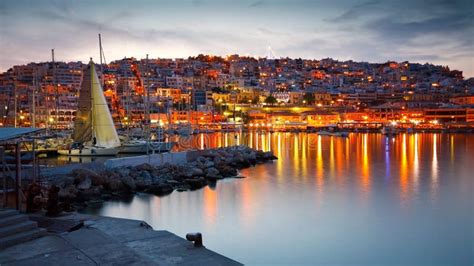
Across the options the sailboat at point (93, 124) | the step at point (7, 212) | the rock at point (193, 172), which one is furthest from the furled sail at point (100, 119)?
the step at point (7, 212)

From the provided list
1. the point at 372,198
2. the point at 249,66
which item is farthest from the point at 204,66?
the point at 372,198

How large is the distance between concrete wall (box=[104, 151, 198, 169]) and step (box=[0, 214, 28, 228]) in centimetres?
840

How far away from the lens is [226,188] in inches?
583

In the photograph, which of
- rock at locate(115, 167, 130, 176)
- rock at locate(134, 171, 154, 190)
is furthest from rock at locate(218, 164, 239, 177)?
rock at locate(115, 167, 130, 176)

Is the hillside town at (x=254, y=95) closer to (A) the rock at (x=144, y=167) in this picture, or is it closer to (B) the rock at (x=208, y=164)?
(B) the rock at (x=208, y=164)

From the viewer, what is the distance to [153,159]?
16.2m

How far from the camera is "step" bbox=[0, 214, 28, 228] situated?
552cm

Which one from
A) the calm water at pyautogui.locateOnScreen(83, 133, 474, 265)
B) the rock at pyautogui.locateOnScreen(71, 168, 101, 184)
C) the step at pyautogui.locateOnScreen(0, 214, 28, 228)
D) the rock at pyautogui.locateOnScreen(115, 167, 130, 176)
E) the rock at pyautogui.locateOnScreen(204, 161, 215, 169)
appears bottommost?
the calm water at pyautogui.locateOnScreen(83, 133, 474, 265)

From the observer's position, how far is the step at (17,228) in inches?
211

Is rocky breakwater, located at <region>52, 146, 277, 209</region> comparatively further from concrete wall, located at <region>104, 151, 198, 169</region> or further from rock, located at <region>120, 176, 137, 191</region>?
concrete wall, located at <region>104, 151, 198, 169</region>

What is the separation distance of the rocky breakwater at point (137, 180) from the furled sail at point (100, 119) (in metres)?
4.46

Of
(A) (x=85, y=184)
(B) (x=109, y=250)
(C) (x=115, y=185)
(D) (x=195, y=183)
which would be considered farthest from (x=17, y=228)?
(D) (x=195, y=183)

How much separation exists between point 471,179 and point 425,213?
7339 millimetres

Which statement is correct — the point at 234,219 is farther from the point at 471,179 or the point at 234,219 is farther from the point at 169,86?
the point at 169,86
